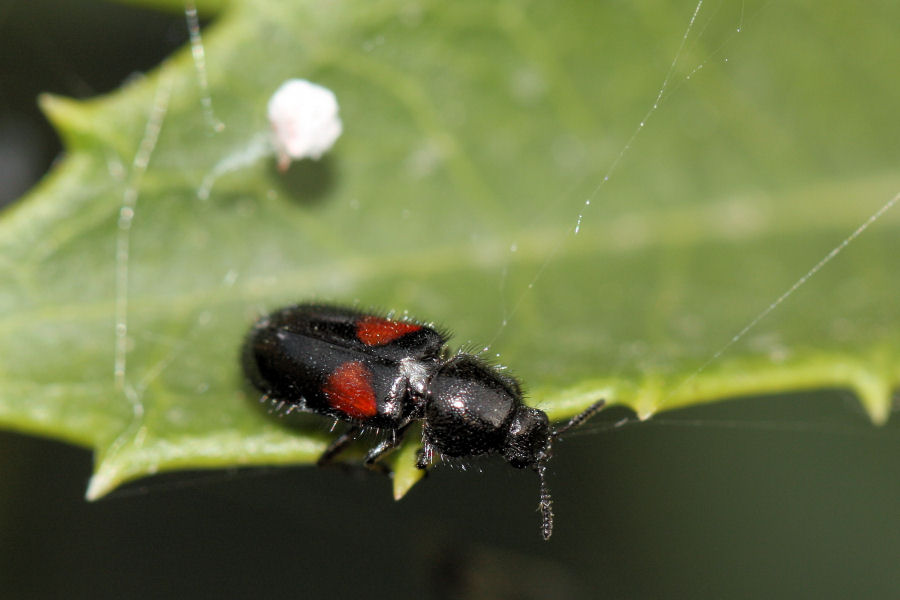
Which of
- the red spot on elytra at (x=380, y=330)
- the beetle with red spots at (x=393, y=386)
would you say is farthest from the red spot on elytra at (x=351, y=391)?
the red spot on elytra at (x=380, y=330)

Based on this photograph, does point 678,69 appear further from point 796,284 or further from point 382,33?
A: point 382,33

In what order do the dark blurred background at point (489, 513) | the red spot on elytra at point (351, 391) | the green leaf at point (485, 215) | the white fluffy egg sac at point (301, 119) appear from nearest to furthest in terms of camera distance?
the green leaf at point (485, 215) → the white fluffy egg sac at point (301, 119) → the red spot on elytra at point (351, 391) → the dark blurred background at point (489, 513)

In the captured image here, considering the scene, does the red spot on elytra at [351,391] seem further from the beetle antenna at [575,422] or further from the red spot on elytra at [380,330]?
the beetle antenna at [575,422]

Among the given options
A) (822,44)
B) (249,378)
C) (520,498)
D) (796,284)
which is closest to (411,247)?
(249,378)

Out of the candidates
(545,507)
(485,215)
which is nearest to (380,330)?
(485,215)

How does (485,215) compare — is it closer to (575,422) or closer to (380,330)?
(380,330)
